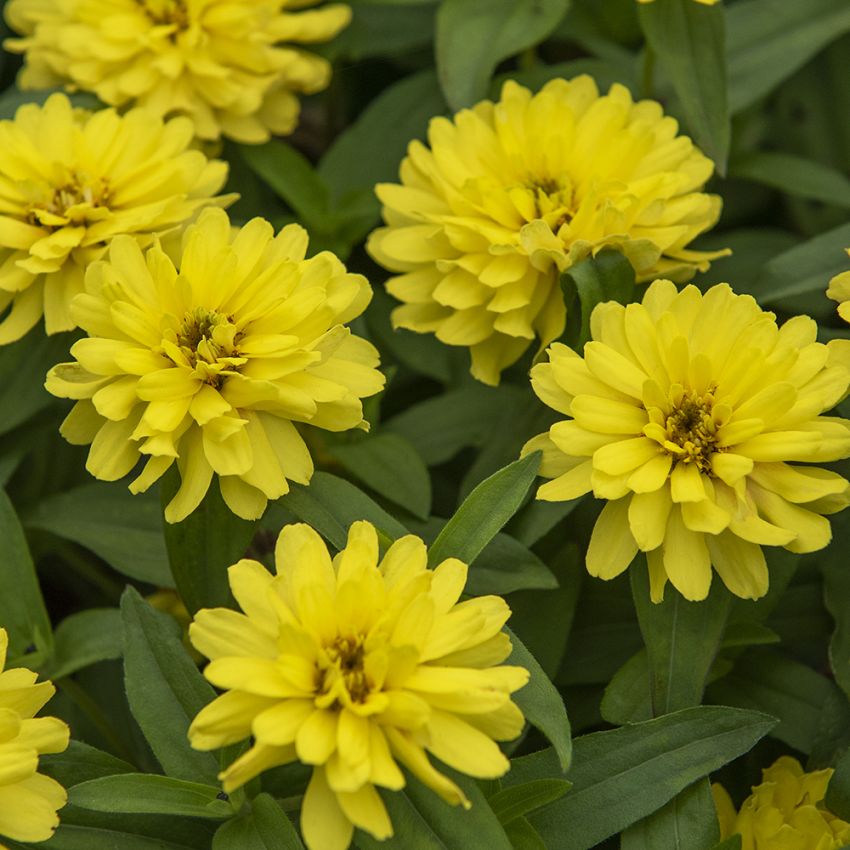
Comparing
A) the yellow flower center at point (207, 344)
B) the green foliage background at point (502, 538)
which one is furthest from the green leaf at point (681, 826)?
the yellow flower center at point (207, 344)

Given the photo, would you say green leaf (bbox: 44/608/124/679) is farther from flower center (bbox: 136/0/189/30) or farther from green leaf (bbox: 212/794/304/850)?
flower center (bbox: 136/0/189/30)

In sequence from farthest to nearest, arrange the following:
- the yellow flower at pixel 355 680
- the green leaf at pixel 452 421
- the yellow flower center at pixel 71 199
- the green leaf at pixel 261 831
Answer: the green leaf at pixel 452 421, the yellow flower center at pixel 71 199, the green leaf at pixel 261 831, the yellow flower at pixel 355 680

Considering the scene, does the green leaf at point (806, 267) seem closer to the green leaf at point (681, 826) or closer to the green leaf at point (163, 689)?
the green leaf at point (681, 826)

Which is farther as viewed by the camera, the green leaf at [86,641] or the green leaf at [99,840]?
the green leaf at [86,641]

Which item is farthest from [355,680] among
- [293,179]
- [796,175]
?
[796,175]

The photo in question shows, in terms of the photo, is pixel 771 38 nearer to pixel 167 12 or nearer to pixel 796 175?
pixel 796 175

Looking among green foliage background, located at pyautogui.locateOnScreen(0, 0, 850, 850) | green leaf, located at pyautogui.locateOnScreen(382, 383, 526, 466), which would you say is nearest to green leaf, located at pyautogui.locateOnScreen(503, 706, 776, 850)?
green foliage background, located at pyautogui.locateOnScreen(0, 0, 850, 850)

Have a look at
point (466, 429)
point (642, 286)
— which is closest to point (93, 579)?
point (466, 429)
